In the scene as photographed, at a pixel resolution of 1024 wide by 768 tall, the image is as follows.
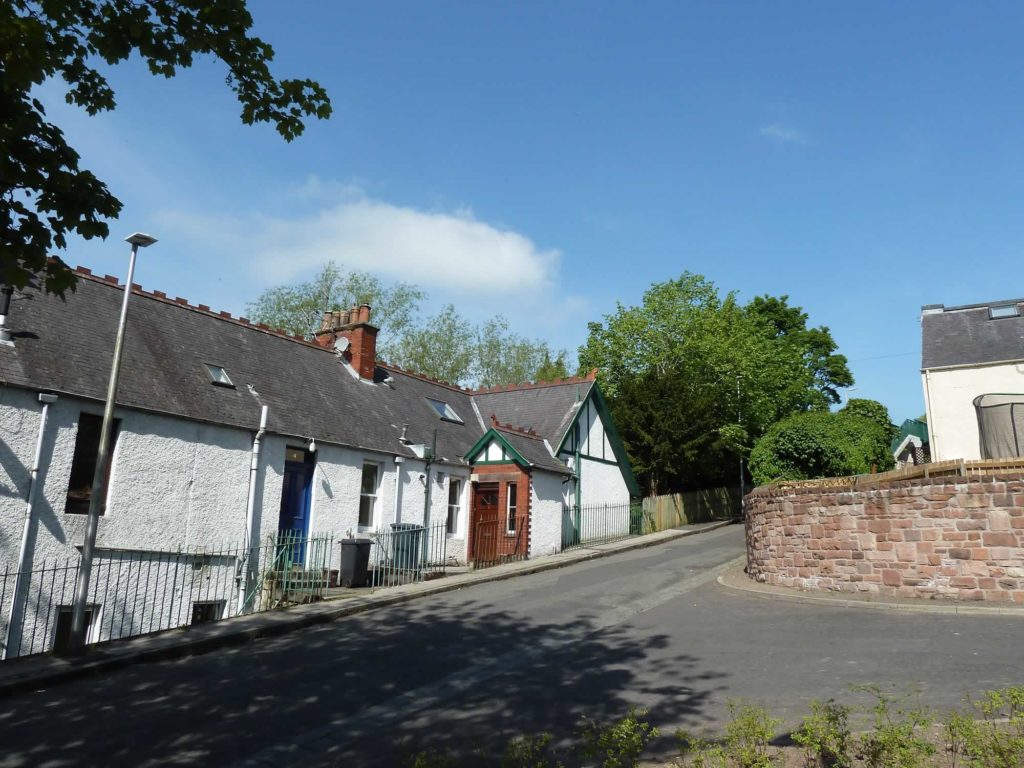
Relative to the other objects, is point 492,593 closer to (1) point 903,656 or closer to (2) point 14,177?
(1) point 903,656

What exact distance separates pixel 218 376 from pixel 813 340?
44.7 metres

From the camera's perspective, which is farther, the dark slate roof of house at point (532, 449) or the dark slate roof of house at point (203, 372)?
the dark slate roof of house at point (532, 449)

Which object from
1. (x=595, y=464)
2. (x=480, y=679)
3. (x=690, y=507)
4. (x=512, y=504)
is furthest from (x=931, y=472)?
(x=690, y=507)

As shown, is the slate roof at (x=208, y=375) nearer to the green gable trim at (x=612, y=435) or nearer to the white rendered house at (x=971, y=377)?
the green gable trim at (x=612, y=435)

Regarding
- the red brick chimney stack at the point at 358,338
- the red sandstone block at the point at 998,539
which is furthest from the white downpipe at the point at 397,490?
the red sandstone block at the point at 998,539


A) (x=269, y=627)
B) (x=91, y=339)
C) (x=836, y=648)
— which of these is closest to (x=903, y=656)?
(x=836, y=648)

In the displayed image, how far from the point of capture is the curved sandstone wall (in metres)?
12.8

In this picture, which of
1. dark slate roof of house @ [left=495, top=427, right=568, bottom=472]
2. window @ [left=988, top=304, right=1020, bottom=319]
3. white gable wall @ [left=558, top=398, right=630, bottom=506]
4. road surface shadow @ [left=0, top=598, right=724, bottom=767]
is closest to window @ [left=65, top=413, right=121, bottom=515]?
road surface shadow @ [left=0, top=598, right=724, bottom=767]

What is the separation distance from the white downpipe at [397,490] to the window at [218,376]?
16.0 ft

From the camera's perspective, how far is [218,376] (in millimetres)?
18078

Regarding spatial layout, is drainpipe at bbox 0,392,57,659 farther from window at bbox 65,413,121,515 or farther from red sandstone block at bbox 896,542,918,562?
red sandstone block at bbox 896,542,918,562

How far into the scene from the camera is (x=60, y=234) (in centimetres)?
636

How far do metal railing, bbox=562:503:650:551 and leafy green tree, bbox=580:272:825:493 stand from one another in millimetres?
4885

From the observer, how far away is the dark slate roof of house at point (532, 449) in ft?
74.8
